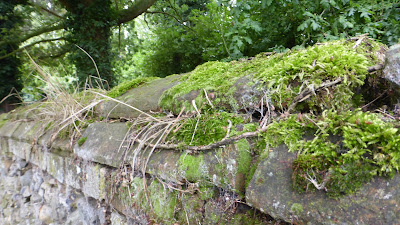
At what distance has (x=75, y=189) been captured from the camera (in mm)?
2109

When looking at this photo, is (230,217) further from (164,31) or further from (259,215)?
(164,31)

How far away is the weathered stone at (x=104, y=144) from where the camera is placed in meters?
1.57

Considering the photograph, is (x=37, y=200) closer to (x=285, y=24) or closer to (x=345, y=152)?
(x=345, y=152)

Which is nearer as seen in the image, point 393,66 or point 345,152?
point 345,152

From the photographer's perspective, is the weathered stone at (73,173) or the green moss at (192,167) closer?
the green moss at (192,167)

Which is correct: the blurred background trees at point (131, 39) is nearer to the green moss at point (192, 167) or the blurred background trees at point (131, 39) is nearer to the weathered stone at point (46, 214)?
the weathered stone at point (46, 214)

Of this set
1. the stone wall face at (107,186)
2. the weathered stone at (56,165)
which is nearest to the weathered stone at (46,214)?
the stone wall face at (107,186)

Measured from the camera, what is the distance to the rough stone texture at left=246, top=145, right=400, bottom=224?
2.20ft

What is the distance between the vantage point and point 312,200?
768 millimetres

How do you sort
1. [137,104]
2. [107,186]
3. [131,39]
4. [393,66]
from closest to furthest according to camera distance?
[393,66] → [107,186] → [137,104] → [131,39]

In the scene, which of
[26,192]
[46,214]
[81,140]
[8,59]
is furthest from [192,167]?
[8,59]

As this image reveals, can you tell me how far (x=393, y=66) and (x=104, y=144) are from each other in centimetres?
175

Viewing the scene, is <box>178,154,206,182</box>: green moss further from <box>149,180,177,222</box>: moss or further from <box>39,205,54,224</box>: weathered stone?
<box>39,205,54,224</box>: weathered stone

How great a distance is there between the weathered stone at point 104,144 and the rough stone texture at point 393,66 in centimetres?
149
